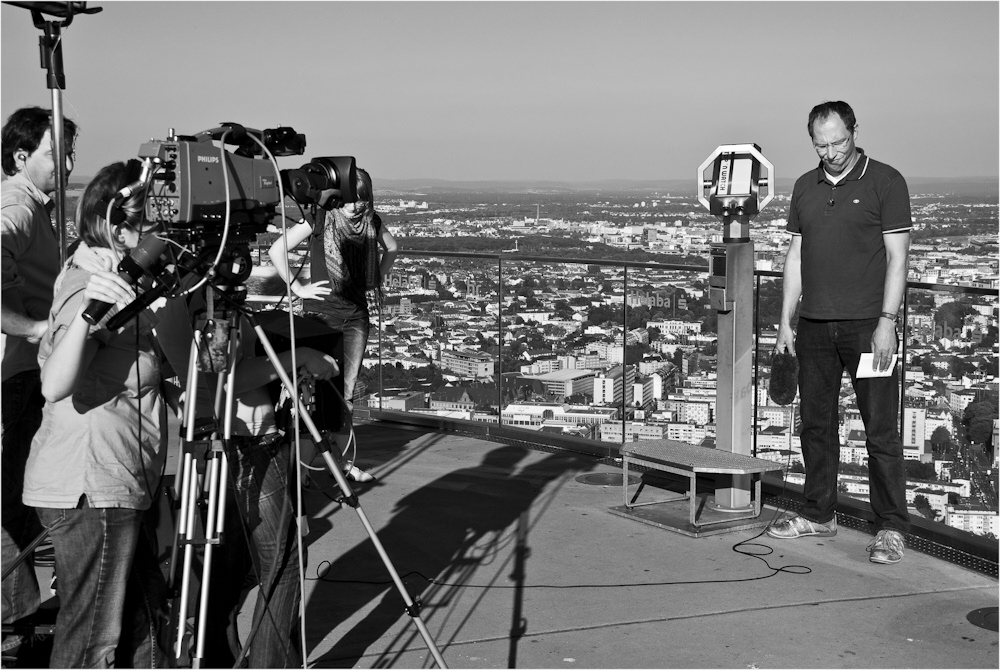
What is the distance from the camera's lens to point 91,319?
8.85ft

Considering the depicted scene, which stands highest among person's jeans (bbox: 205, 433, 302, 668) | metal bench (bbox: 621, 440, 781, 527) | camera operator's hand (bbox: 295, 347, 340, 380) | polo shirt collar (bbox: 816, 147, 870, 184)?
polo shirt collar (bbox: 816, 147, 870, 184)

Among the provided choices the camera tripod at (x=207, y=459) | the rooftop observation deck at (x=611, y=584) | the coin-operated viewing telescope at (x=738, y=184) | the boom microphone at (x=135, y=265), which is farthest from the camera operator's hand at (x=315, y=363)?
the coin-operated viewing telescope at (x=738, y=184)

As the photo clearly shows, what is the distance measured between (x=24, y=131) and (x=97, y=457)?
183 cm

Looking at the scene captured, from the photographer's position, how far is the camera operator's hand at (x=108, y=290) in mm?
2709

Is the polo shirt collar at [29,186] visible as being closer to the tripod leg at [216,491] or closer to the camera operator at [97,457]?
the camera operator at [97,457]

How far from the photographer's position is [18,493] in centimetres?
404

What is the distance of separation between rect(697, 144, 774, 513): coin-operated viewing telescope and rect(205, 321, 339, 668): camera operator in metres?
3.09

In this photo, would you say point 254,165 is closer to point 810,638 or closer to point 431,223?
point 810,638

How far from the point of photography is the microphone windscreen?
589 cm

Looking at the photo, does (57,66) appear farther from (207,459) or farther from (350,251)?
(207,459)

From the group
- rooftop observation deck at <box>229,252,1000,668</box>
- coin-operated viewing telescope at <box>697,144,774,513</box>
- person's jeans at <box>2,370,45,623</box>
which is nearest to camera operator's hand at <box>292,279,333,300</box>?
rooftop observation deck at <box>229,252,1000,668</box>

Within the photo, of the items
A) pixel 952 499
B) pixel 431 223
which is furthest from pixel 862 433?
pixel 431 223

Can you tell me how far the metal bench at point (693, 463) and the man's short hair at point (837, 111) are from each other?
1699 mm

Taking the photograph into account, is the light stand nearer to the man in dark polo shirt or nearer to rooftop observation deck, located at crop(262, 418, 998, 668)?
rooftop observation deck, located at crop(262, 418, 998, 668)
